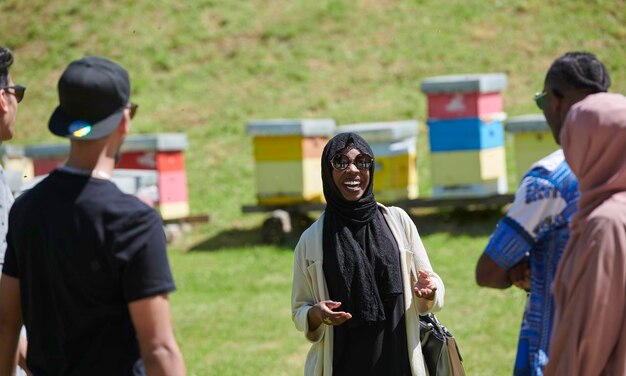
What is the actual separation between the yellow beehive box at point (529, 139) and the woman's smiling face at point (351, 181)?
7488mm

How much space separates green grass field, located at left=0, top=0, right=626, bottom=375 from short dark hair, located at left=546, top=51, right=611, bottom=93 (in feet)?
22.9

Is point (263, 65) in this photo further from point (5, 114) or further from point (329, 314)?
point (329, 314)

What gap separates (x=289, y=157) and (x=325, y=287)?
8.32 metres

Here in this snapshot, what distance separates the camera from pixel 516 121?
1219 cm

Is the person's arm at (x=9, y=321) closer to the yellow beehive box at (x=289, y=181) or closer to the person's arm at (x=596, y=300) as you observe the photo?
the person's arm at (x=596, y=300)

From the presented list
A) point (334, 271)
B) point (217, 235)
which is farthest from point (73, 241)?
point (217, 235)

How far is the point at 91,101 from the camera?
3402 millimetres

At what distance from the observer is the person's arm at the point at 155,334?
330cm

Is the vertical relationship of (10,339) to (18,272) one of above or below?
below

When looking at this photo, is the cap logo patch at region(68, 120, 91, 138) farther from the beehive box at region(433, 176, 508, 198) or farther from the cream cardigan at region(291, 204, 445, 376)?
the beehive box at region(433, 176, 508, 198)

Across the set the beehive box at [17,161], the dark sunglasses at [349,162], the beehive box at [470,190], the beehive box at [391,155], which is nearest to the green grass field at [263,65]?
the beehive box at [470,190]

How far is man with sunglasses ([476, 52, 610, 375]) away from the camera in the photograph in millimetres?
4113

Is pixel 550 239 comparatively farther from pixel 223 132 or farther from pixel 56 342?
pixel 223 132

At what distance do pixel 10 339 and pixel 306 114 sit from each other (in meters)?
14.6
